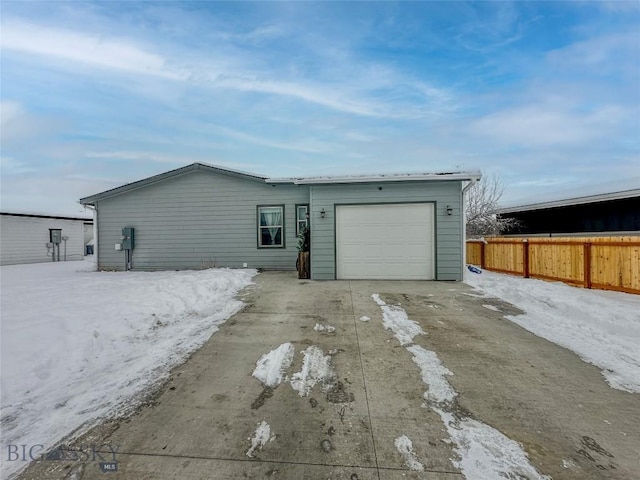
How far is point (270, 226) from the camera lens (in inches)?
404

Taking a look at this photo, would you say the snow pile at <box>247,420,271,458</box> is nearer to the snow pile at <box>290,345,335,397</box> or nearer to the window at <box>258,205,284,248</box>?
the snow pile at <box>290,345,335,397</box>

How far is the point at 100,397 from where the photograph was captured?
8.50ft

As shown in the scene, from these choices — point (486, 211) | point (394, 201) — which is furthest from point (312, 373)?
point (486, 211)

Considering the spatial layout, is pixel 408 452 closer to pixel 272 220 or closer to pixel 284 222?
pixel 284 222

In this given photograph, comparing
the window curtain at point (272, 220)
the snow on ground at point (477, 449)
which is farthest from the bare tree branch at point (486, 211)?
the snow on ground at point (477, 449)

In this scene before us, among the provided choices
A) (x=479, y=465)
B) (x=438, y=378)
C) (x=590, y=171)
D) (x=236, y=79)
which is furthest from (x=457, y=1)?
(x=590, y=171)

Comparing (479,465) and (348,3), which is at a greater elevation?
(348,3)

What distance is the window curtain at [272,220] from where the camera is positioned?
33.5ft

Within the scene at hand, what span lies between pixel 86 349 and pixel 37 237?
19.2 m

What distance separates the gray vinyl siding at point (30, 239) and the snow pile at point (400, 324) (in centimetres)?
2065

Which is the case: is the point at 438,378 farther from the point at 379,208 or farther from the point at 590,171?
the point at 590,171

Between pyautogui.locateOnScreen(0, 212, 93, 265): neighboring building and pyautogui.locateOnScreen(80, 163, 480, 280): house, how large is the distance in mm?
8802

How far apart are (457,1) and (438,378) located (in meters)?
10.5

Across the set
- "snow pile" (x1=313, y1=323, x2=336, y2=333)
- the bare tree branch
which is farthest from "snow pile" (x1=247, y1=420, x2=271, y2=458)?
the bare tree branch
